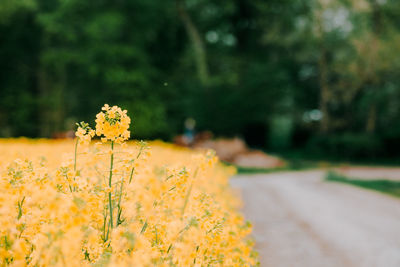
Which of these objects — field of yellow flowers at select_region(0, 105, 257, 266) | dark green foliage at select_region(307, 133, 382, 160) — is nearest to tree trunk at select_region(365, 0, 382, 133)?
dark green foliage at select_region(307, 133, 382, 160)

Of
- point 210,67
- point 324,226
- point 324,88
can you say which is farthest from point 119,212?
point 210,67

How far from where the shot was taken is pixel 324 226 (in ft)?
20.3

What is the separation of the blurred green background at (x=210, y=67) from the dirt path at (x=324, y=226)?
31.7 feet

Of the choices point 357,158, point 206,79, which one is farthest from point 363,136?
point 206,79

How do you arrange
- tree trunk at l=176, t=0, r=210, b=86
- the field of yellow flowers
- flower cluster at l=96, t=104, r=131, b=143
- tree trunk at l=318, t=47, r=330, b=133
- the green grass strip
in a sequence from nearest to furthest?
the field of yellow flowers, flower cluster at l=96, t=104, r=131, b=143, the green grass strip, tree trunk at l=176, t=0, r=210, b=86, tree trunk at l=318, t=47, r=330, b=133

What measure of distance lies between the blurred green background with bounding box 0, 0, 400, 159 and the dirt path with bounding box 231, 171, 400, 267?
9.67m

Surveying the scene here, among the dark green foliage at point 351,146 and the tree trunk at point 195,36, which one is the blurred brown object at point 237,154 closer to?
the dark green foliage at point 351,146

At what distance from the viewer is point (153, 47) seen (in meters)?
24.2

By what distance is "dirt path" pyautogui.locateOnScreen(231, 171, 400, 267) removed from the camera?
4.75 meters

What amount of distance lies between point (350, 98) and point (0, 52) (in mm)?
20778

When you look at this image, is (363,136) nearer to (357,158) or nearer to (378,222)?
(357,158)

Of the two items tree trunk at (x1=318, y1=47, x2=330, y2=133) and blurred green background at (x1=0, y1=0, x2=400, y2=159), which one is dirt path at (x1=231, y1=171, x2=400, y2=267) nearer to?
blurred green background at (x1=0, y1=0, x2=400, y2=159)

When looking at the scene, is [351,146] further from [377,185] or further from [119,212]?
[119,212]

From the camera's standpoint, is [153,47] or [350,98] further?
[153,47]
